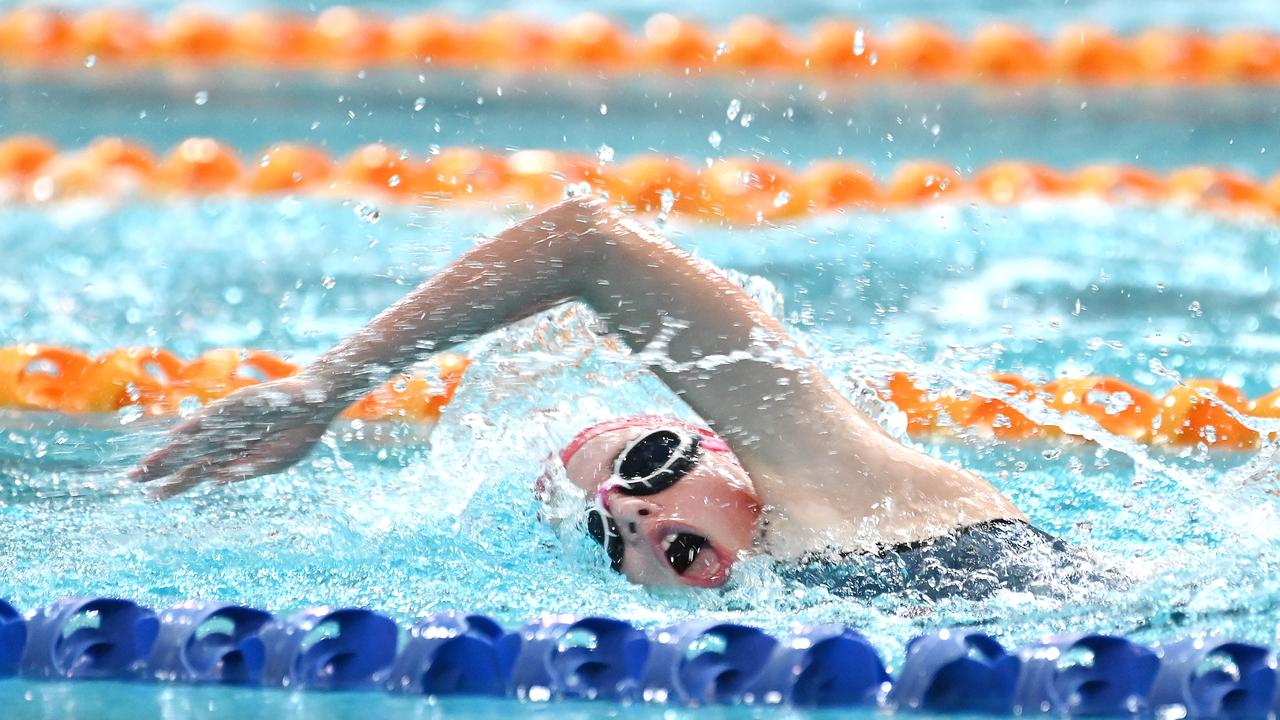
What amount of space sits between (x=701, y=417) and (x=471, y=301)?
1.00ft

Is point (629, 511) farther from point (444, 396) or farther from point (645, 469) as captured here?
point (444, 396)

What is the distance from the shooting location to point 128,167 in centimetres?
489

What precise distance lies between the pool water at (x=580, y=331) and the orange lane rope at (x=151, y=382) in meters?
0.06

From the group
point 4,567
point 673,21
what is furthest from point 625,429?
point 673,21

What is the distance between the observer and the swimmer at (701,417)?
177cm

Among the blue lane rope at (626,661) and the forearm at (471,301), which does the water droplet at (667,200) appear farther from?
the blue lane rope at (626,661)

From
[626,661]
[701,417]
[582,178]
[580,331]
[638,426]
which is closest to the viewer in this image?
[626,661]

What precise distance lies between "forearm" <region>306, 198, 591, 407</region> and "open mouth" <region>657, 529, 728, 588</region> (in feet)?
1.05

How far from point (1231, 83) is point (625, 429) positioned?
4.34 meters

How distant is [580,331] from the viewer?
2207 mm

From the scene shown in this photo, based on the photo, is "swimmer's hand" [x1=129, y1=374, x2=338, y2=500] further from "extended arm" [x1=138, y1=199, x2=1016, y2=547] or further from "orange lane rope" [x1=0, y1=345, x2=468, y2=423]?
"orange lane rope" [x1=0, y1=345, x2=468, y2=423]

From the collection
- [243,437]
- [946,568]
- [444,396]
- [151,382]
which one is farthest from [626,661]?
[151,382]

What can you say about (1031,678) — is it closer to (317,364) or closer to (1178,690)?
(1178,690)

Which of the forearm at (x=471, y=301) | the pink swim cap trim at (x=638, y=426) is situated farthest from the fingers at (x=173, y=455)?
the pink swim cap trim at (x=638, y=426)
